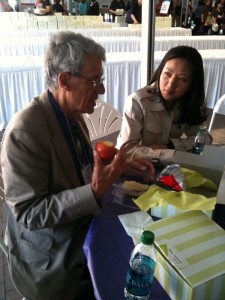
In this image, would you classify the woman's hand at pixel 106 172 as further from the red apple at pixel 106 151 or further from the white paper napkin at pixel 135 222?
the red apple at pixel 106 151

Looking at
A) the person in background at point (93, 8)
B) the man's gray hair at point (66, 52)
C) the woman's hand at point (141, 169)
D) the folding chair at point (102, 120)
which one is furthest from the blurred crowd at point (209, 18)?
the man's gray hair at point (66, 52)

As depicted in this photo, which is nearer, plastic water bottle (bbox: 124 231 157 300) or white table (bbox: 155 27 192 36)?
plastic water bottle (bbox: 124 231 157 300)

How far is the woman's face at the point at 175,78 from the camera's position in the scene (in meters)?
1.61

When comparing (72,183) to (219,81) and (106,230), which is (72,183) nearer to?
(106,230)

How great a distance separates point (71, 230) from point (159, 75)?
104 centimetres

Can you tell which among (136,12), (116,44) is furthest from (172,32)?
(116,44)

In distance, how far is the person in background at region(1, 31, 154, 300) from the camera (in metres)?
1.01

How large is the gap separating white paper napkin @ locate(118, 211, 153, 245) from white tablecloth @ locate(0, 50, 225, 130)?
2.88m

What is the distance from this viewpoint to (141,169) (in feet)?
4.35

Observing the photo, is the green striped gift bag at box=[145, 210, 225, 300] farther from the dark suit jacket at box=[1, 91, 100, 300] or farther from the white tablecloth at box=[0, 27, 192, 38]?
the white tablecloth at box=[0, 27, 192, 38]

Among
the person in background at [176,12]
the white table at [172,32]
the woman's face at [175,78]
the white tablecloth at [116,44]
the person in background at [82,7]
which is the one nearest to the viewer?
the woman's face at [175,78]

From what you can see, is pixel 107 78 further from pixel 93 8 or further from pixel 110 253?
pixel 93 8

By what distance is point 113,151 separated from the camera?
1.26m

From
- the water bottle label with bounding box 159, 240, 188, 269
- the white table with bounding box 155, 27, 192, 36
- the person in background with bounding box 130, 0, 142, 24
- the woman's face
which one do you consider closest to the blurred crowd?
the person in background with bounding box 130, 0, 142, 24
